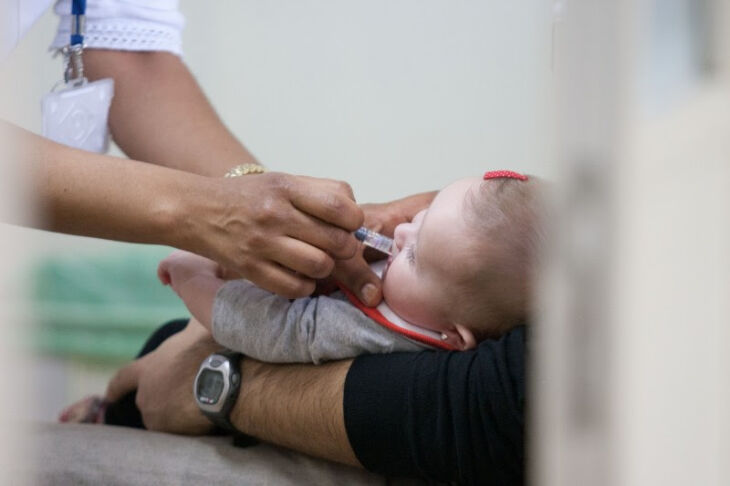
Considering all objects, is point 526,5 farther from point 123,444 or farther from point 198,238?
point 123,444

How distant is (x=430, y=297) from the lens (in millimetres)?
1017

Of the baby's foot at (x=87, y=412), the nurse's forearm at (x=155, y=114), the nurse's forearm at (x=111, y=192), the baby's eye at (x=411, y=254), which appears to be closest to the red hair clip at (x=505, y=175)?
the baby's eye at (x=411, y=254)

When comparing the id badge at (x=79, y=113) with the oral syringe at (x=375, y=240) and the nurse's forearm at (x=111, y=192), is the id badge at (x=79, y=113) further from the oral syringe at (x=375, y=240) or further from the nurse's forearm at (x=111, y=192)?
the oral syringe at (x=375, y=240)

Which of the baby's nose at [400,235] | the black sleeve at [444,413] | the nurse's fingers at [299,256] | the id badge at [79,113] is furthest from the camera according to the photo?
the id badge at [79,113]

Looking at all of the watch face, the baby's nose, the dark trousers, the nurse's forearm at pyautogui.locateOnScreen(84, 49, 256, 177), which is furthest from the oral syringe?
the dark trousers

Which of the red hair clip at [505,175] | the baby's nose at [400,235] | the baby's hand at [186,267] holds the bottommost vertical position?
the baby's hand at [186,267]

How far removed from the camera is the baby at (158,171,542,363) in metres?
0.96

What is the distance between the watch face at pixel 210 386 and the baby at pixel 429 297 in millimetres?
44

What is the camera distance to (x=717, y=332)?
0.44 meters

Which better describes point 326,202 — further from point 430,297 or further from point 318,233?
point 430,297

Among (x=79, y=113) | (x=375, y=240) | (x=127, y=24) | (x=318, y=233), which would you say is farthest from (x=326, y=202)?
(x=127, y=24)

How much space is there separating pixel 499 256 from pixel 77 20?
0.83 m

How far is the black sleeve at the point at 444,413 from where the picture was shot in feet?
2.90

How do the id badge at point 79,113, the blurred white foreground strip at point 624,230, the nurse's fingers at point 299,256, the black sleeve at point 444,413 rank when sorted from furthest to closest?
the id badge at point 79,113 → the nurse's fingers at point 299,256 → the black sleeve at point 444,413 → the blurred white foreground strip at point 624,230
